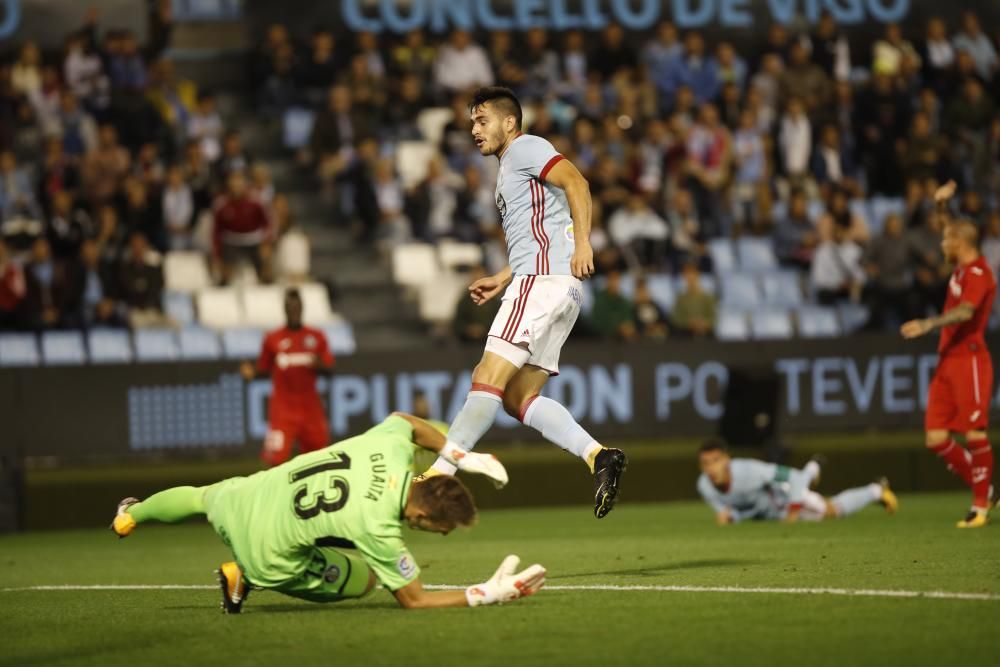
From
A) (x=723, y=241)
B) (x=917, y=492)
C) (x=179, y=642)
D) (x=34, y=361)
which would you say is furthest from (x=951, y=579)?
(x=723, y=241)

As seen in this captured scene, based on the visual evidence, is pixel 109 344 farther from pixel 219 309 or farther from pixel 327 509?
pixel 327 509

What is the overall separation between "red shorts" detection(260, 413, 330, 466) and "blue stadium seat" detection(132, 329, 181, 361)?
2617 millimetres

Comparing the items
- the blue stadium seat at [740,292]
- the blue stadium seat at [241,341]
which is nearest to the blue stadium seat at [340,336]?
the blue stadium seat at [241,341]

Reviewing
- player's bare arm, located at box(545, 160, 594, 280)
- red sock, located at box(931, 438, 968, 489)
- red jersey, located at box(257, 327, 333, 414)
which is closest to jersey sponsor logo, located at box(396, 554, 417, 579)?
player's bare arm, located at box(545, 160, 594, 280)

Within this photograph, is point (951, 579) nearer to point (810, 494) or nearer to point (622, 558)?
point (622, 558)

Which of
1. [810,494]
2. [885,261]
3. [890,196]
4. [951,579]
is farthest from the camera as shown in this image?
[890,196]

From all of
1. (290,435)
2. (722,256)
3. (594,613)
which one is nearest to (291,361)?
(290,435)

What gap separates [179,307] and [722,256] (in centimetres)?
697

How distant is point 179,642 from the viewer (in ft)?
23.9

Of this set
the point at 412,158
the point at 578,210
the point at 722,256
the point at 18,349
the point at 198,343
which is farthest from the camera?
the point at 412,158

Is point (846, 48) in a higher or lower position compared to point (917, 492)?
higher

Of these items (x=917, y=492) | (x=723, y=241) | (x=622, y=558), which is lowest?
(x=917, y=492)

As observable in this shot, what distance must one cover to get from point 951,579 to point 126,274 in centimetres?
1187

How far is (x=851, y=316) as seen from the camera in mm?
20734
